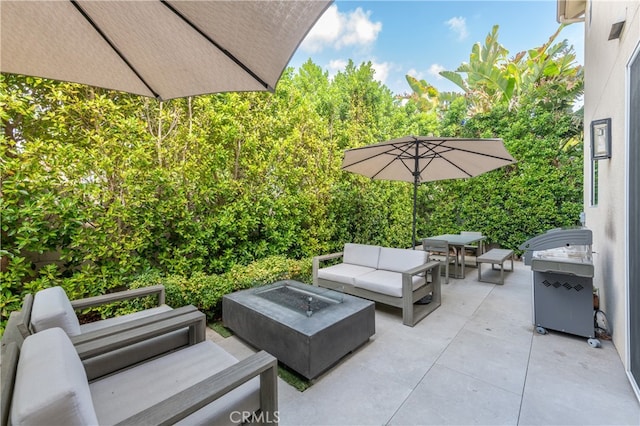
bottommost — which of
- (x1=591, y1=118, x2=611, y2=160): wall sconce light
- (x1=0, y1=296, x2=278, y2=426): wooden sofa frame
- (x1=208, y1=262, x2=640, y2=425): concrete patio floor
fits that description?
(x1=208, y1=262, x2=640, y2=425): concrete patio floor

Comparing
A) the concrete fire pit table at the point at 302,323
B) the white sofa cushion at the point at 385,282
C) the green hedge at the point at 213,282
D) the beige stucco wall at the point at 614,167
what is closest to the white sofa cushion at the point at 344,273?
the white sofa cushion at the point at 385,282

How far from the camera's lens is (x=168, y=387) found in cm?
185

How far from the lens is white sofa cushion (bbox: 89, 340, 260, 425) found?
160 centimetres

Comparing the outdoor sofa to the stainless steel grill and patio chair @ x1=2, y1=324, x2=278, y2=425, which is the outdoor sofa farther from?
patio chair @ x1=2, y1=324, x2=278, y2=425

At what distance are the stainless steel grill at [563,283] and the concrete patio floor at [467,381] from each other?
20cm

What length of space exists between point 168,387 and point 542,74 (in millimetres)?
11813

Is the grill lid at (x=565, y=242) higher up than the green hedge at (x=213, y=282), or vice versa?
the grill lid at (x=565, y=242)

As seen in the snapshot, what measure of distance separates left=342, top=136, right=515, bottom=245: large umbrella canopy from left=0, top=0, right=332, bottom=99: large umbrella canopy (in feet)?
9.08

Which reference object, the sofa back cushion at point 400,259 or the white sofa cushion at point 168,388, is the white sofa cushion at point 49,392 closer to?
the white sofa cushion at point 168,388

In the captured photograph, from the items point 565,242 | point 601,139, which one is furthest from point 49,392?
point 601,139

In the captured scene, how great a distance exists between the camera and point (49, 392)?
1069mm

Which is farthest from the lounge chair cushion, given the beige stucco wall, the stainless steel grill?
the beige stucco wall

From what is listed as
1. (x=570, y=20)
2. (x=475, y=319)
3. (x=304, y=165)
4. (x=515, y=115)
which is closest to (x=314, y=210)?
(x=304, y=165)

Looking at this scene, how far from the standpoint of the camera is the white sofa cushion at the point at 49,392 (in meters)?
1.02
